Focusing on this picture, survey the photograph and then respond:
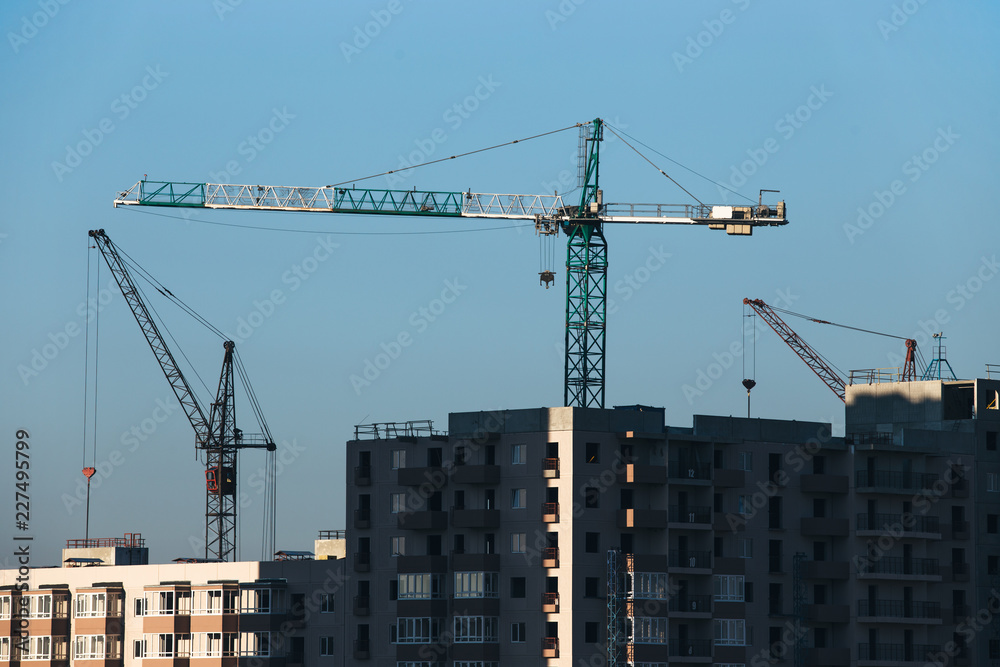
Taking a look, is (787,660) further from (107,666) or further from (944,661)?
(107,666)

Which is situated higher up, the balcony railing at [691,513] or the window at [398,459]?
the window at [398,459]

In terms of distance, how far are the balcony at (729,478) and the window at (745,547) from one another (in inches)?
192

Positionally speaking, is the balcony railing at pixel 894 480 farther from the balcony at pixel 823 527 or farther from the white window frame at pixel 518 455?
the white window frame at pixel 518 455

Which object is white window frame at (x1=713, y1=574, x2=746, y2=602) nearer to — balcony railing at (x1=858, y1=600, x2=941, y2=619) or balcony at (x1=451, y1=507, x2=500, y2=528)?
balcony railing at (x1=858, y1=600, x2=941, y2=619)

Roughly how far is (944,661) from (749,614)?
68.1 feet

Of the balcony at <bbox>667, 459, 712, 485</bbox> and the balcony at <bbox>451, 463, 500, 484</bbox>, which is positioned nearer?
the balcony at <bbox>451, 463, 500, 484</bbox>

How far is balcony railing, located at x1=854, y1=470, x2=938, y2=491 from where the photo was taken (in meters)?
177

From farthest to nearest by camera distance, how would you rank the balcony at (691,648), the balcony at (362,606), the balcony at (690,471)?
the balcony at (362,606), the balcony at (690,471), the balcony at (691,648)

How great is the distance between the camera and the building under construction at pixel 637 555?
163500 millimetres

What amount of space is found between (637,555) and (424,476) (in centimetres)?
2097

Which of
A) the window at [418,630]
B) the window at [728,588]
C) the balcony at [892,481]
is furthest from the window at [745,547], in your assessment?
the window at [418,630]

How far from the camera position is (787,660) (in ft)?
559

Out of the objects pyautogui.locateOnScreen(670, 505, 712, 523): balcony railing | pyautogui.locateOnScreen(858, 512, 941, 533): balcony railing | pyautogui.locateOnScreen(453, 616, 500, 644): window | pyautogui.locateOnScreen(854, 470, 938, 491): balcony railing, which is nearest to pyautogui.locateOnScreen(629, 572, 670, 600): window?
pyautogui.locateOnScreen(670, 505, 712, 523): balcony railing

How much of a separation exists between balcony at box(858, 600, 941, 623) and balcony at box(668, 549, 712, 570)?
16831mm
